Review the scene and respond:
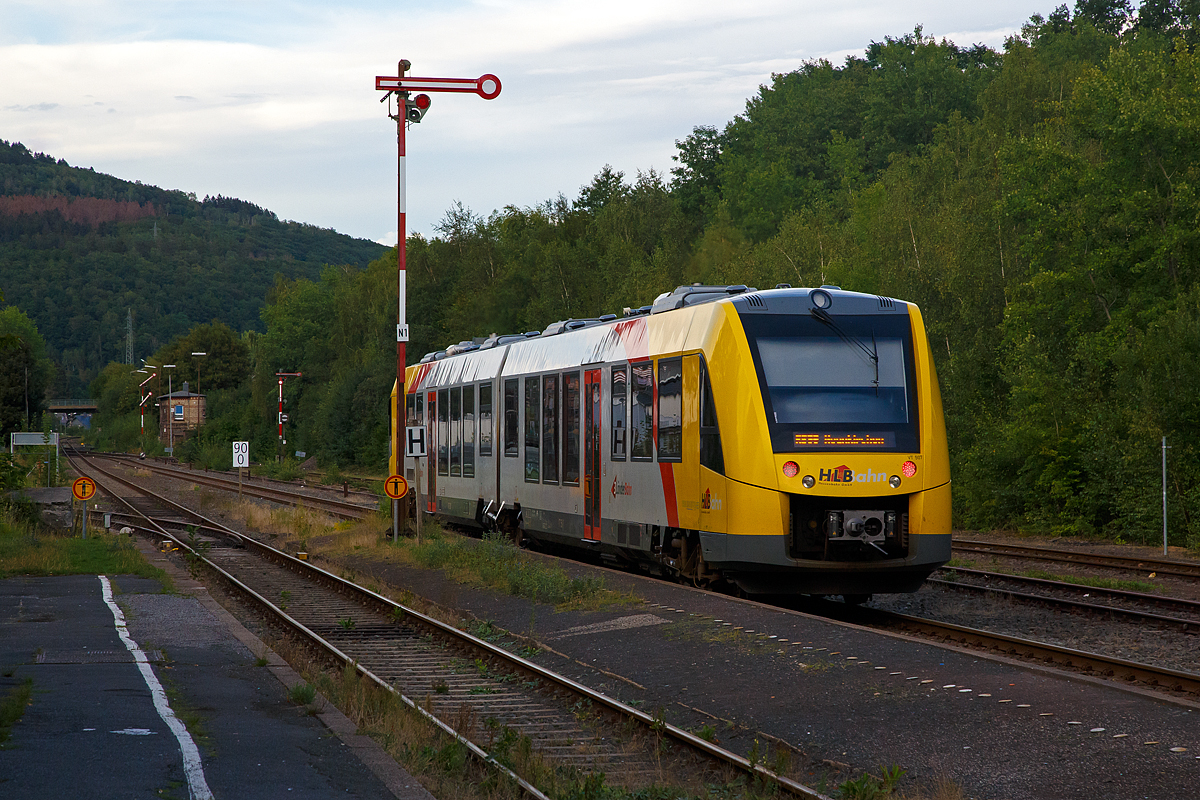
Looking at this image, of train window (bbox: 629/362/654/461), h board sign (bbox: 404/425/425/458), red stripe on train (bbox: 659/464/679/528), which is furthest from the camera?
h board sign (bbox: 404/425/425/458)

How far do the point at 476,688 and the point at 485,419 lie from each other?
12559mm

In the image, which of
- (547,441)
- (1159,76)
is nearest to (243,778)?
(547,441)

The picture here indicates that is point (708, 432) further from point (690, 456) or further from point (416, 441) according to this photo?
point (416, 441)

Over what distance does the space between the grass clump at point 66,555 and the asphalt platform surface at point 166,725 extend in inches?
238

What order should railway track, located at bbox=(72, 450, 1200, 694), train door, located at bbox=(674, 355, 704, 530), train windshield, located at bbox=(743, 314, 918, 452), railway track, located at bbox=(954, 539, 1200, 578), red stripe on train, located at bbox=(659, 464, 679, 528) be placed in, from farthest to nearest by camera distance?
railway track, located at bbox=(954, 539, 1200, 578), red stripe on train, located at bbox=(659, 464, 679, 528), train door, located at bbox=(674, 355, 704, 530), train windshield, located at bbox=(743, 314, 918, 452), railway track, located at bbox=(72, 450, 1200, 694)

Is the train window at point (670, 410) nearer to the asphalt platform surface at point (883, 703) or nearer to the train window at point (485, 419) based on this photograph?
the asphalt platform surface at point (883, 703)

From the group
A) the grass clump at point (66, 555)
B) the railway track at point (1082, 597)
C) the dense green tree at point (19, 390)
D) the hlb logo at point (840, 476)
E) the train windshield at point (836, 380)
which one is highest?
the dense green tree at point (19, 390)

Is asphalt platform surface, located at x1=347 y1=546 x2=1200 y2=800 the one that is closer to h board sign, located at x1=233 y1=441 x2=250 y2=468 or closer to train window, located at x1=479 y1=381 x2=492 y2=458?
train window, located at x1=479 y1=381 x2=492 y2=458

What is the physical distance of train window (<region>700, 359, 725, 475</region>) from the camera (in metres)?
14.0

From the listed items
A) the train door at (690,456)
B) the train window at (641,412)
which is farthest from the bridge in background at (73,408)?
the train door at (690,456)

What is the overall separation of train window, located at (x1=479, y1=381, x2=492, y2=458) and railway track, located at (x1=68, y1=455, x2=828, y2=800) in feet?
14.1

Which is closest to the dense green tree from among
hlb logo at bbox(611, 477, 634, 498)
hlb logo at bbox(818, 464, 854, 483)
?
hlb logo at bbox(611, 477, 634, 498)

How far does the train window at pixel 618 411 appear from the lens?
16.9 metres

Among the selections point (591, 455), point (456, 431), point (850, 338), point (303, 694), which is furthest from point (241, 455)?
point (303, 694)
